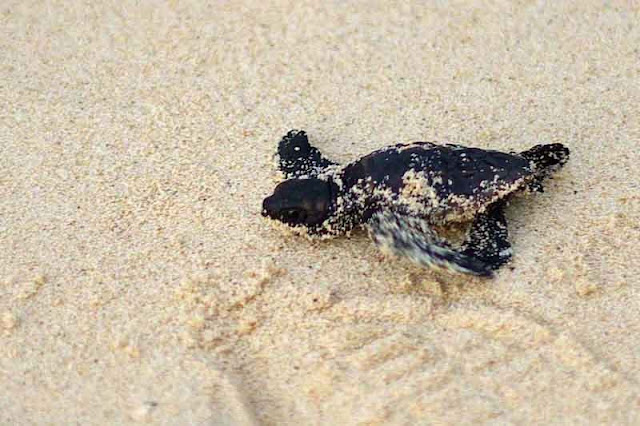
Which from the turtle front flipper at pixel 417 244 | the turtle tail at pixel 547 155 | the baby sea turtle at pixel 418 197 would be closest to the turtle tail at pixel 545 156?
the turtle tail at pixel 547 155

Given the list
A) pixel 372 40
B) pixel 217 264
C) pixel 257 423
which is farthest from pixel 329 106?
pixel 257 423

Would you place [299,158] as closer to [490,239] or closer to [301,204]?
[301,204]

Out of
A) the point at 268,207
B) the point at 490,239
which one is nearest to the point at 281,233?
the point at 268,207

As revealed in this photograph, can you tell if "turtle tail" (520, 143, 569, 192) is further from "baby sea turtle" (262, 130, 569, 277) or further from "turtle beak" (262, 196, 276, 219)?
"turtle beak" (262, 196, 276, 219)

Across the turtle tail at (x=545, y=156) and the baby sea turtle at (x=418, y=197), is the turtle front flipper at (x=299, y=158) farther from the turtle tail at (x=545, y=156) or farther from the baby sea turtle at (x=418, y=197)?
the turtle tail at (x=545, y=156)

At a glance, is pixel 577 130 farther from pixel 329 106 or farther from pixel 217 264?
pixel 217 264
